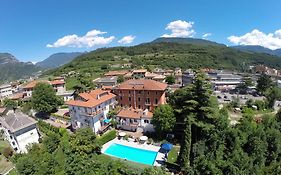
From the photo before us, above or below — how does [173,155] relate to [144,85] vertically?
below

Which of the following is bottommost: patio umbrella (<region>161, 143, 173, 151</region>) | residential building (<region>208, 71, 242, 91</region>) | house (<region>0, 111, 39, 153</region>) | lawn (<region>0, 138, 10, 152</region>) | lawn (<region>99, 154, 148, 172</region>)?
lawn (<region>99, 154, 148, 172</region>)

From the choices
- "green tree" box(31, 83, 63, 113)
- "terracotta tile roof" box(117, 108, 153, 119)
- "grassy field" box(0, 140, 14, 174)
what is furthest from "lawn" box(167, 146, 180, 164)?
"green tree" box(31, 83, 63, 113)

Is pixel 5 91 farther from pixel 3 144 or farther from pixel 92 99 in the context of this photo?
pixel 92 99

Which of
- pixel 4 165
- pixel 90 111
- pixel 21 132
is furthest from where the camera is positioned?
pixel 90 111

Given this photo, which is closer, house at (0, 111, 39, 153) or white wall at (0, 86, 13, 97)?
house at (0, 111, 39, 153)

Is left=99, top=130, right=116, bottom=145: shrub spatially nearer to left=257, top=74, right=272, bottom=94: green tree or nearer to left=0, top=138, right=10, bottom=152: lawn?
left=0, top=138, right=10, bottom=152: lawn

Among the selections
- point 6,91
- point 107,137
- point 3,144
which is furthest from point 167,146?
point 6,91

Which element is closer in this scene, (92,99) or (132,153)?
(132,153)
